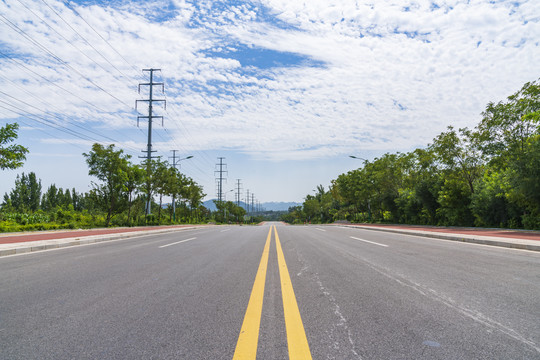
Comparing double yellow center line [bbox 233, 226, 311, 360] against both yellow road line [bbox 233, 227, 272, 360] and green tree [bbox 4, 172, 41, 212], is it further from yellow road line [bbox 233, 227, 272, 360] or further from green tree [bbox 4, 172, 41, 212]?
green tree [bbox 4, 172, 41, 212]

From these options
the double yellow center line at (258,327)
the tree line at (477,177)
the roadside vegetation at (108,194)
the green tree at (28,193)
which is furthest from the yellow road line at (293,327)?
the green tree at (28,193)

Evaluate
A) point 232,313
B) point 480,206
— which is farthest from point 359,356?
point 480,206

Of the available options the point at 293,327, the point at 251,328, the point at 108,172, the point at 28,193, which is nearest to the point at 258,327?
the point at 251,328

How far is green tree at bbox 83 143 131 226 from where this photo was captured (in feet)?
82.0

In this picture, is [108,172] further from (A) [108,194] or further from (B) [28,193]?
(B) [28,193]

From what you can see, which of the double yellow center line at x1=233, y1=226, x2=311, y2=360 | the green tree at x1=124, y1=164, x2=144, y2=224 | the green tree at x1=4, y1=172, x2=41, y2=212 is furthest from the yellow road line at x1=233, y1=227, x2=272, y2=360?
the green tree at x1=4, y1=172, x2=41, y2=212

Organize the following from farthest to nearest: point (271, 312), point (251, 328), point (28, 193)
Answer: point (28, 193) < point (271, 312) < point (251, 328)

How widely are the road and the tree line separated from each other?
6.43m

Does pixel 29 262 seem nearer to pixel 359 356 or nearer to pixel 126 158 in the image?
pixel 359 356

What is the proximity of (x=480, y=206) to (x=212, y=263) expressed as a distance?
70.4 feet

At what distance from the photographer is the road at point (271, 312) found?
2.57 metres

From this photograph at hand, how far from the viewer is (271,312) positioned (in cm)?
350

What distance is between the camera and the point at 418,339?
108 inches

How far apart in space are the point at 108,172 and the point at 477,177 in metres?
29.6
